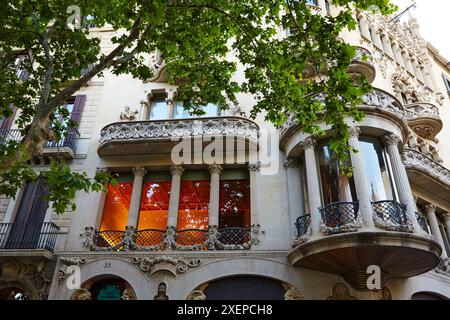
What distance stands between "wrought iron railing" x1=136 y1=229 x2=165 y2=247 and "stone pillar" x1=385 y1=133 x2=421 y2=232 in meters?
7.94

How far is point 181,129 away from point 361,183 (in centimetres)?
687

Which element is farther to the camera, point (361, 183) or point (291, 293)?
point (291, 293)

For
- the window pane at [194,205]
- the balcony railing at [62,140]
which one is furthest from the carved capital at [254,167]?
the balcony railing at [62,140]

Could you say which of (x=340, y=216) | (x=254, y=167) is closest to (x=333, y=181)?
(x=340, y=216)

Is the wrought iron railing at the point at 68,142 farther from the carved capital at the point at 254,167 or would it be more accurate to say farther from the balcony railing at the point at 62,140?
the carved capital at the point at 254,167

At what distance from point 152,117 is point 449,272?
43.2ft

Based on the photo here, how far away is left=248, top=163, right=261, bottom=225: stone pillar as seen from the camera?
40.3 feet

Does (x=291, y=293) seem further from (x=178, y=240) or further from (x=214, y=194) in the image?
(x=214, y=194)

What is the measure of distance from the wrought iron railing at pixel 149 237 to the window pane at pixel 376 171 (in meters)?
7.16

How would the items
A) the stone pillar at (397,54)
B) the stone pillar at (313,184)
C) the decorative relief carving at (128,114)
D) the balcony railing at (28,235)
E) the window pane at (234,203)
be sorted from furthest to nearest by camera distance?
the stone pillar at (397,54)
the decorative relief carving at (128,114)
the window pane at (234,203)
the balcony railing at (28,235)
the stone pillar at (313,184)

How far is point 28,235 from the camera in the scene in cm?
1270

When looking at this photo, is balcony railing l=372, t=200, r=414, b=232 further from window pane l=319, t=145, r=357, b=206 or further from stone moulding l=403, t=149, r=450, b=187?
stone moulding l=403, t=149, r=450, b=187

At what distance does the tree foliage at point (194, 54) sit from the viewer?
8422 millimetres

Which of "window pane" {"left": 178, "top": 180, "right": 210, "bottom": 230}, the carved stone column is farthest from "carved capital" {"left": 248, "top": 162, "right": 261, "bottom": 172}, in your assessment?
the carved stone column
